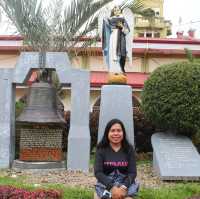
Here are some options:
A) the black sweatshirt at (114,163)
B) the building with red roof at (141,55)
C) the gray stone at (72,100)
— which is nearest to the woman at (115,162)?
the black sweatshirt at (114,163)

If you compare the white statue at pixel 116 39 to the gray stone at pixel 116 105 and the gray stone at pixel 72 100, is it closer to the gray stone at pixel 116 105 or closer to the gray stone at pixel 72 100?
the gray stone at pixel 116 105

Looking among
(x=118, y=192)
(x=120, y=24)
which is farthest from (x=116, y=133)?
(x=120, y=24)

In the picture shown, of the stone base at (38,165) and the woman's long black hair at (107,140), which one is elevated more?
the woman's long black hair at (107,140)

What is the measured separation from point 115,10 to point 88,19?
4.86ft

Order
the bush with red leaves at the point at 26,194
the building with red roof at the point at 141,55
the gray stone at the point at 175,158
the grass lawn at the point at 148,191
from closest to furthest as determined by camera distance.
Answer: the bush with red leaves at the point at 26,194, the grass lawn at the point at 148,191, the gray stone at the point at 175,158, the building with red roof at the point at 141,55

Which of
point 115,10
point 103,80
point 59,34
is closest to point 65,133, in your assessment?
point 59,34

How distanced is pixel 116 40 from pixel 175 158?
109 inches

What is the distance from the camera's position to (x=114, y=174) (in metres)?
5.83

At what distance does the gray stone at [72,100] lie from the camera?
9789 mm

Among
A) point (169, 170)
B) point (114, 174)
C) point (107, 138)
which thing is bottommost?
point (169, 170)

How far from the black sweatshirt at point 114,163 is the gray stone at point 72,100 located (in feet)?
12.8

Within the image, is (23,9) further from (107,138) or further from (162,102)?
(107,138)

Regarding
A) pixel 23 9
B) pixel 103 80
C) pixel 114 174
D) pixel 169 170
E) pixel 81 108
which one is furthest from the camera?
pixel 103 80

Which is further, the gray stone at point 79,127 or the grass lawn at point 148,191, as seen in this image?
the gray stone at point 79,127
